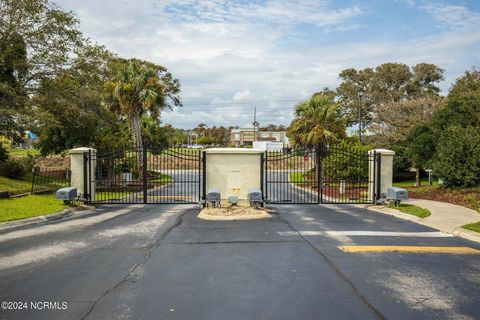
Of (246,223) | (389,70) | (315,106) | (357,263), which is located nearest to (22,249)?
(246,223)

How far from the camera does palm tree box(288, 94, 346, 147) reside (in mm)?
30406

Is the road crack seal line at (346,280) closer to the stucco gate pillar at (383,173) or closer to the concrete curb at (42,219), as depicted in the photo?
the concrete curb at (42,219)

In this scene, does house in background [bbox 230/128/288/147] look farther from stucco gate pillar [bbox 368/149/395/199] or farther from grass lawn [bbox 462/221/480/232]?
grass lawn [bbox 462/221/480/232]

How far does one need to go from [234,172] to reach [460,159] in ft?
34.2

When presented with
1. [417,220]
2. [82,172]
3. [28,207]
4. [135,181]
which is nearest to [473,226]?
[417,220]

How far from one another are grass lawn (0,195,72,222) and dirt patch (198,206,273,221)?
5.16 meters

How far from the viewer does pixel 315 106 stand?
31453 mm

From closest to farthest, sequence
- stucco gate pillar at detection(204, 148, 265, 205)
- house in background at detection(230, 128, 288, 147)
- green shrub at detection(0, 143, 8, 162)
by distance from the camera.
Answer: stucco gate pillar at detection(204, 148, 265, 205) → green shrub at detection(0, 143, 8, 162) → house in background at detection(230, 128, 288, 147)

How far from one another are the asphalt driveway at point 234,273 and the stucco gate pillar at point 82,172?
491cm

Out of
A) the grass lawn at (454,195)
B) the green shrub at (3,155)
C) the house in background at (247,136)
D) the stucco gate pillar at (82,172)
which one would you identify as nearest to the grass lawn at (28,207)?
the stucco gate pillar at (82,172)

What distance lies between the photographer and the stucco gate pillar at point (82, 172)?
16.4 metres

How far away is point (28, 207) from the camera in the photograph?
14383 mm

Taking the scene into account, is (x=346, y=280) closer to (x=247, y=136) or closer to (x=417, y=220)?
(x=417, y=220)

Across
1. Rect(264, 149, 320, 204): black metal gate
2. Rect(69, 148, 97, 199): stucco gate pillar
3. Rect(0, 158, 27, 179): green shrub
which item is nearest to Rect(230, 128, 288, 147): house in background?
Rect(264, 149, 320, 204): black metal gate
